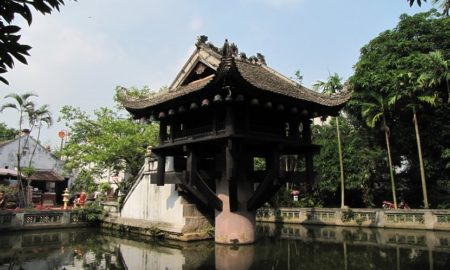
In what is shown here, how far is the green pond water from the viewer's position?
971 centimetres

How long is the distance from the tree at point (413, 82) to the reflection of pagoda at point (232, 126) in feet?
26.7

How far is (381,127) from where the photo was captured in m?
23.0

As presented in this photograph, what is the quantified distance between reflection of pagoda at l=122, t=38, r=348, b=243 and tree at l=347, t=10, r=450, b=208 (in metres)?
8.15

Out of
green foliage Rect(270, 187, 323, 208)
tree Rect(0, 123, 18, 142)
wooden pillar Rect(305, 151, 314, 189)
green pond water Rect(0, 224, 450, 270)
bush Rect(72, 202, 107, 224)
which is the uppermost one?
tree Rect(0, 123, 18, 142)

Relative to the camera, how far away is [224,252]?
37.2ft

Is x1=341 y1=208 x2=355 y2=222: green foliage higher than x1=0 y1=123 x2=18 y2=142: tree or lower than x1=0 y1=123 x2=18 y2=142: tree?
lower

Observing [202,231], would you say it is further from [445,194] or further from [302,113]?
[445,194]

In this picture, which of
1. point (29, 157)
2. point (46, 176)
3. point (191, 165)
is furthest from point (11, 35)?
point (29, 157)

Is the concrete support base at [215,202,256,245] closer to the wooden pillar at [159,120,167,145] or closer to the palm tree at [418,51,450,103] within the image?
the wooden pillar at [159,120,167,145]

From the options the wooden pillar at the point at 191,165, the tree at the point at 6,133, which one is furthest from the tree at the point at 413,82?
the tree at the point at 6,133

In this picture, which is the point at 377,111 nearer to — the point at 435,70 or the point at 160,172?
the point at 435,70

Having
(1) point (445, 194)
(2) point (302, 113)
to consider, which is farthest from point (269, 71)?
(1) point (445, 194)

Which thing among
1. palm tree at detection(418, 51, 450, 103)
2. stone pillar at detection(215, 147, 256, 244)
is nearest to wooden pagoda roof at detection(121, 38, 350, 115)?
stone pillar at detection(215, 147, 256, 244)

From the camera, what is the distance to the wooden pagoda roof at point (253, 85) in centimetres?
1205
